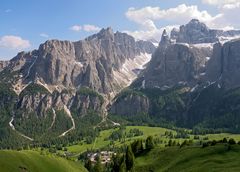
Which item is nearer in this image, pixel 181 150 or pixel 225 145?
pixel 225 145

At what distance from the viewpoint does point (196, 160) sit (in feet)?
561

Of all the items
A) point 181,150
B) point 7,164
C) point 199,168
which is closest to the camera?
point 199,168

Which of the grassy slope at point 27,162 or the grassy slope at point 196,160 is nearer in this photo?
the grassy slope at point 196,160

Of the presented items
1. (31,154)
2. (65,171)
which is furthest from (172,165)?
(31,154)

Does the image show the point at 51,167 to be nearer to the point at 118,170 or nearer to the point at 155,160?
the point at 118,170

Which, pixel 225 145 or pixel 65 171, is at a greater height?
pixel 225 145

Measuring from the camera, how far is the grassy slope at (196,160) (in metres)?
154

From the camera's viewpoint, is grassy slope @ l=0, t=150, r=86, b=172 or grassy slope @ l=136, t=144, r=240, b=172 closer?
grassy slope @ l=136, t=144, r=240, b=172

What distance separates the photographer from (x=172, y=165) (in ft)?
579

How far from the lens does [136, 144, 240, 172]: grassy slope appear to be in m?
154

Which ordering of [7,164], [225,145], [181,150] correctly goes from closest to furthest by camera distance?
[7,164] → [225,145] → [181,150]

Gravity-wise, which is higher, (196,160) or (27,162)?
(196,160)

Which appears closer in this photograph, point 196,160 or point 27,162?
point 196,160

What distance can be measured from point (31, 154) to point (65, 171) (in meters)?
17.9
